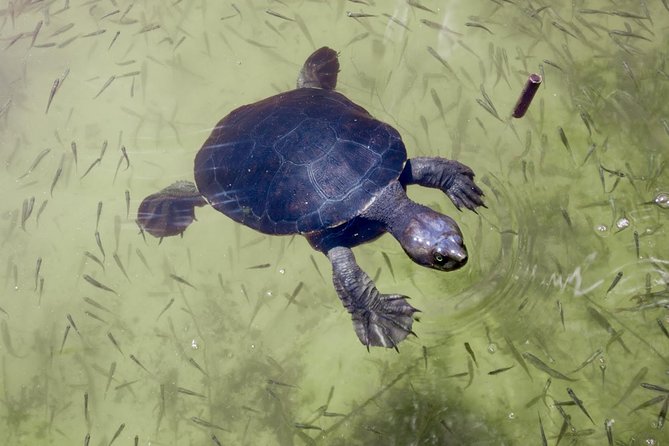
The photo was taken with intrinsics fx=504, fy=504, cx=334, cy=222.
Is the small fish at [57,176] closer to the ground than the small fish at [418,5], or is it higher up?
closer to the ground

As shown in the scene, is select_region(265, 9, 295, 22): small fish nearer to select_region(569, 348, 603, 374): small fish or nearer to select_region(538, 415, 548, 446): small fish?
select_region(569, 348, 603, 374): small fish

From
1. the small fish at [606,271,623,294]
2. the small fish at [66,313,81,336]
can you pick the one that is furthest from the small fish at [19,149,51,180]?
the small fish at [606,271,623,294]

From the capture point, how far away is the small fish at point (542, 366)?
3885 millimetres

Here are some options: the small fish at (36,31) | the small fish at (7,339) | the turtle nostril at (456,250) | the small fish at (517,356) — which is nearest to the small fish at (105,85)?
the small fish at (36,31)

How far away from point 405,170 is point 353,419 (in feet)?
6.62

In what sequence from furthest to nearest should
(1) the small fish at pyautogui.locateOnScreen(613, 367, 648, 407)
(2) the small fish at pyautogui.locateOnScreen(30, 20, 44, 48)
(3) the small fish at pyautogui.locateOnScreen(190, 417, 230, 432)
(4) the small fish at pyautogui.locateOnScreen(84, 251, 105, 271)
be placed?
(2) the small fish at pyautogui.locateOnScreen(30, 20, 44, 48)
(4) the small fish at pyautogui.locateOnScreen(84, 251, 105, 271)
(3) the small fish at pyautogui.locateOnScreen(190, 417, 230, 432)
(1) the small fish at pyautogui.locateOnScreen(613, 367, 648, 407)

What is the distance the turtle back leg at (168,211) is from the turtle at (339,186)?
31 cm

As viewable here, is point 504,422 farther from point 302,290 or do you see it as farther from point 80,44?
point 80,44

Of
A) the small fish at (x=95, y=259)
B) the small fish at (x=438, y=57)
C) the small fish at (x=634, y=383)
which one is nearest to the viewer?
the small fish at (x=634, y=383)

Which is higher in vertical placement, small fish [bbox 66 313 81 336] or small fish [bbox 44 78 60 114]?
small fish [bbox 44 78 60 114]

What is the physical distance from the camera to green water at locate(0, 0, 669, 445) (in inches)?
156

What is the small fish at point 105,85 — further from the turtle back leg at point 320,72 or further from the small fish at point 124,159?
the turtle back leg at point 320,72

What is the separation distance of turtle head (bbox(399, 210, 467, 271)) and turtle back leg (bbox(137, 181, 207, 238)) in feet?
6.25

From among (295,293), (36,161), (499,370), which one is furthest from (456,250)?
(36,161)
